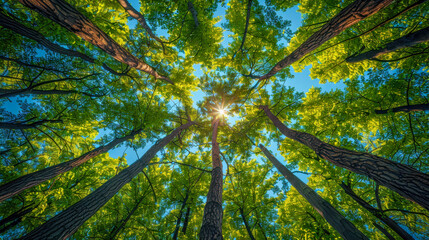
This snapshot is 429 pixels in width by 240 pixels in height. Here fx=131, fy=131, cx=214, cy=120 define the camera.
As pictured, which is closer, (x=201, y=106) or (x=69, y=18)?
(x=69, y=18)

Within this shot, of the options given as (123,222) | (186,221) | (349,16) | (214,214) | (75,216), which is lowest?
(75,216)

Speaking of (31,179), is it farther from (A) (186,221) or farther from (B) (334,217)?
(B) (334,217)

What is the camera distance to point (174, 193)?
673cm

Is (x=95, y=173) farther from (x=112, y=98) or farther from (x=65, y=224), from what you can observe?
(x=65, y=224)

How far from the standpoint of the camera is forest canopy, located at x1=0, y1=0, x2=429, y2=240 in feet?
12.0

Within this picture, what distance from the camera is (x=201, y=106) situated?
333 inches

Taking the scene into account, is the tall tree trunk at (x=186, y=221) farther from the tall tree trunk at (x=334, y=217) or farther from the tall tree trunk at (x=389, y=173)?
the tall tree trunk at (x=389, y=173)

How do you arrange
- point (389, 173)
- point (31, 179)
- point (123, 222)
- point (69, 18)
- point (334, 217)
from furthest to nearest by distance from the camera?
point (123, 222) < point (31, 179) < point (334, 217) < point (69, 18) < point (389, 173)

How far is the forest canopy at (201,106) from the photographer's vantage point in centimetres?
365

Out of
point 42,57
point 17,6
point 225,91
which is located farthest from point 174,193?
point 17,6

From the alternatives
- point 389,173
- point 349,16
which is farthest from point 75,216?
point 349,16

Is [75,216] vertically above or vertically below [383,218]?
below

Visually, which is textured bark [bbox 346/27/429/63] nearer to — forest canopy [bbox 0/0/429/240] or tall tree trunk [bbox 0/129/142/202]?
forest canopy [bbox 0/0/429/240]

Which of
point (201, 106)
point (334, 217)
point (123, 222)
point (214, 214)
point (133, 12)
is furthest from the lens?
point (201, 106)
